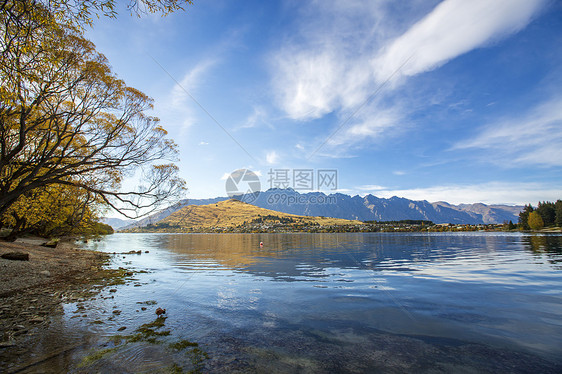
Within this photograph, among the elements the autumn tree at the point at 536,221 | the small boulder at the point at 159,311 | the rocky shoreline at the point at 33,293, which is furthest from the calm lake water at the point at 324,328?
the autumn tree at the point at 536,221

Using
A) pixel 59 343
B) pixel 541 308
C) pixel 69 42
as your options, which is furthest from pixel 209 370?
pixel 69 42

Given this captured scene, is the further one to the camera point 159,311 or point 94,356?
point 159,311

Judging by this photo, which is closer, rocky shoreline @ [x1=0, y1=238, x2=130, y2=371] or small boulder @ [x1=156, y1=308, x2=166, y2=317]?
rocky shoreline @ [x1=0, y1=238, x2=130, y2=371]

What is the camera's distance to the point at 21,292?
55.8 feet

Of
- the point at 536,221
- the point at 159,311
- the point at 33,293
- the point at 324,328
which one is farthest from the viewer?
the point at 536,221

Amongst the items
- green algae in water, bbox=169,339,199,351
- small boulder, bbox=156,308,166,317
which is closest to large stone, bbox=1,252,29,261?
small boulder, bbox=156,308,166,317

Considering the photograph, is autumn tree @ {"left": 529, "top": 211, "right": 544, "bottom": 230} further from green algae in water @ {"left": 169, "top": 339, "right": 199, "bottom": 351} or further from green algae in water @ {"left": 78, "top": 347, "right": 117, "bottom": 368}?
green algae in water @ {"left": 78, "top": 347, "right": 117, "bottom": 368}

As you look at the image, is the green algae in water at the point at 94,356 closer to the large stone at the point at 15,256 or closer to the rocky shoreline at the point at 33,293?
the rocky shoreline at the point at 33,293

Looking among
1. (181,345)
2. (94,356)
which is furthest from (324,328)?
(94,356)

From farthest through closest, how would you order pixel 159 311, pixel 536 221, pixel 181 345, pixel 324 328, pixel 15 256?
1. pixel 536 221
2. pixel 15 256
3. pixel 159 311
4. pixel 324 328
5. pixel 181 345

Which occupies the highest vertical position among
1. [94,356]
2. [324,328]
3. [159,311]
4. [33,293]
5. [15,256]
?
[15,256]

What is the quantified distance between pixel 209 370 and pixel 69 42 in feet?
69.0

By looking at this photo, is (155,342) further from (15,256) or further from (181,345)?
(15,256)

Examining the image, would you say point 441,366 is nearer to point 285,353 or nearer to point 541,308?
point 285,353
